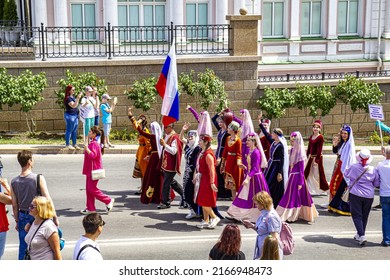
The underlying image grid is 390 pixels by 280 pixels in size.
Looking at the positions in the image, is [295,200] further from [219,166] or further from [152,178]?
[152,178]

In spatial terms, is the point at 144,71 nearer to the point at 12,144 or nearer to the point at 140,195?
the point at 12,144

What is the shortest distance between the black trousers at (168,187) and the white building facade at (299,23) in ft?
39.4

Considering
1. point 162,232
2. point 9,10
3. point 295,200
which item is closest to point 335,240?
point 295,200

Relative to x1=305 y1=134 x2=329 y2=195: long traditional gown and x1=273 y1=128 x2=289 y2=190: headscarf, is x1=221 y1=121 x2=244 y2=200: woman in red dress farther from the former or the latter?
x1=305 y1=134 x2=329 y2=195: long traditional gown

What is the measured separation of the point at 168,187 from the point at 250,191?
1.70 m

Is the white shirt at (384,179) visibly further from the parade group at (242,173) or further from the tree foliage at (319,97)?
the tree foliage at (319,97)

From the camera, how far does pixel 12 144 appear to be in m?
19.8

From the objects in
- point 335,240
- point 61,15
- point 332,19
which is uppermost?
point 61,15

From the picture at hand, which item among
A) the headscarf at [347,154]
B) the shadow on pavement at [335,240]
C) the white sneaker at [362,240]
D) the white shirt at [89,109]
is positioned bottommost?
the shadow on pavement at [335,240]

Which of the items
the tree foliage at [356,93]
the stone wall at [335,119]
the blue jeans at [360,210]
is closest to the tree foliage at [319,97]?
the tree foliage at [356,93]

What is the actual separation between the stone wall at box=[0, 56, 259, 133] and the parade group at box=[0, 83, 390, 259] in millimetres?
6391

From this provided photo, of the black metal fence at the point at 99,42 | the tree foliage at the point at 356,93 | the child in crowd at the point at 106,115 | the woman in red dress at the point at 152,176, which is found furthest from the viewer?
the tree foliage at the point at 356,93

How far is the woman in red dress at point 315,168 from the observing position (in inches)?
614

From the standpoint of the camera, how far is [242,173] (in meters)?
14.6
